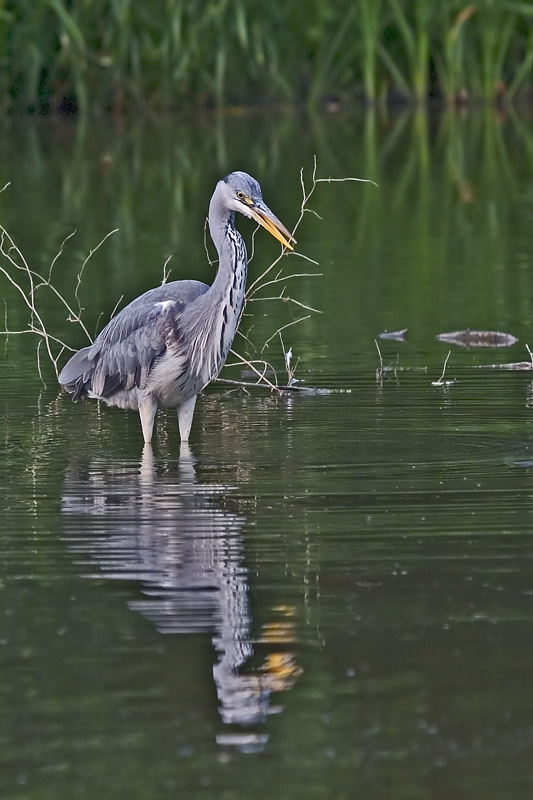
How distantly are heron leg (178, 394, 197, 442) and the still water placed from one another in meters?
0.12

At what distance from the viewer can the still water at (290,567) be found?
14.0ft

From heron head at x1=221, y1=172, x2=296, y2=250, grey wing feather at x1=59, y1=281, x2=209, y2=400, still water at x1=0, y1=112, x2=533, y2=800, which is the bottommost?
still water at x1=0, y1=112, x2=533, y2=800

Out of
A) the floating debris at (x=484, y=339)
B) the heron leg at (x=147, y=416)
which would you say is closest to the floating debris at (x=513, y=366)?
the floating debris at (x=484, y=339)

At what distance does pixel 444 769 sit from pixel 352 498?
291 cm

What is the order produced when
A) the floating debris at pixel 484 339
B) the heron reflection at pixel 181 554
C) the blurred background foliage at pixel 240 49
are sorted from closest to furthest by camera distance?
the heron reflection at pixel 181 554 < the floating debris at pixel 484 339 < the blurred background foliage at pixel 240 49

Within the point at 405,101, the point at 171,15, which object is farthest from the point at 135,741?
the point at 405,101

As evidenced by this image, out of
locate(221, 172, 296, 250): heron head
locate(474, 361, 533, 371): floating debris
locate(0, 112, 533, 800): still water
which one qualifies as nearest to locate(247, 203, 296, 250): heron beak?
locate(221, 172, 296, 250): heron head

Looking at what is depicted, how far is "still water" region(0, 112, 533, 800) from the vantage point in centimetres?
427

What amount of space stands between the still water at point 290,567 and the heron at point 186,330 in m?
0.25

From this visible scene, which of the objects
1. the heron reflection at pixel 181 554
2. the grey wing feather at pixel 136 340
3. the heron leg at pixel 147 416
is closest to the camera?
the heron reflection at pixel 181 554

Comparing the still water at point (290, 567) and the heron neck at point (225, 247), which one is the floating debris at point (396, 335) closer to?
the still water at point (290, 567)

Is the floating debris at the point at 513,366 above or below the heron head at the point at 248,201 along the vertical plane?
below

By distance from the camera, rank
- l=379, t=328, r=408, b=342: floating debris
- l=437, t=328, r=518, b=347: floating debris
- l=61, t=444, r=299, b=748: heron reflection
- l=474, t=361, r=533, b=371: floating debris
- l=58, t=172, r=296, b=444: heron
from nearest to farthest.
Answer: l=61, t=444, r=299, b=748: heron reflection, l=58, t=172, r=296, b=444: heron, l=474, t=361, r=533, b=371: floating debris, l=437, t=328, r=518, b=347: floating debris, l=379, t=328, r=408, b=342: floating debris

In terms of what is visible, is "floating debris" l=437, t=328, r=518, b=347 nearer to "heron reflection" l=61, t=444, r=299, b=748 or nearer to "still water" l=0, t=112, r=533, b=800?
"still water" l=0, t=112, r=533, b=800
